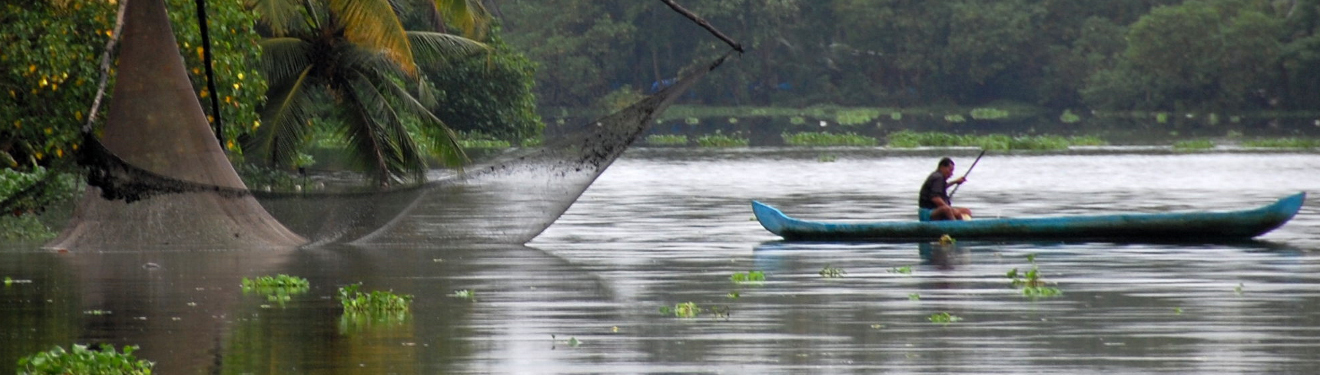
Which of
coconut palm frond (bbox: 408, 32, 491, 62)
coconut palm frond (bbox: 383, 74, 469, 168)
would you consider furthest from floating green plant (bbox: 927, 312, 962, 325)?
coconut palm frond (bbox: 408, 32, 491, 62)

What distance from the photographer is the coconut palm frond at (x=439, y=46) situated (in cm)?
3156

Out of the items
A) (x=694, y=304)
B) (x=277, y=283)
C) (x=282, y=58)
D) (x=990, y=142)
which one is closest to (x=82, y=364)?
(x=694, y=304)

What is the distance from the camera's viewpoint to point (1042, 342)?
38.8 ft

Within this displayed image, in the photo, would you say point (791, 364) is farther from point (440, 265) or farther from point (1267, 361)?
point (440, 265)

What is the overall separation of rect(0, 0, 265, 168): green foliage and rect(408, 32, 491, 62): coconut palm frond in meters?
9.49

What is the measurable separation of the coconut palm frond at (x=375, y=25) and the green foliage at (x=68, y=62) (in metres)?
1.23

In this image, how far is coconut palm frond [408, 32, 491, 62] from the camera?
104 feet

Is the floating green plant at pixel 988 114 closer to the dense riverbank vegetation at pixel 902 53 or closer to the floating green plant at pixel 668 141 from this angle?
the dense riverbank vegetation at pixel 902 53

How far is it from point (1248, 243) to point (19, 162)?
48.9 ft

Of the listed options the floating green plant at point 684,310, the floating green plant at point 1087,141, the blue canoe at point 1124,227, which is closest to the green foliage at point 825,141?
the floating green plant at point 1087,141

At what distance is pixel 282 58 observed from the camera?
30.3 metres

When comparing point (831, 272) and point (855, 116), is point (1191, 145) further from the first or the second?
point (855, 116)

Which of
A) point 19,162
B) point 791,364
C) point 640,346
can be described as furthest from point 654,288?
point 19,162

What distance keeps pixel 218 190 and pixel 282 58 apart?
13.5m
